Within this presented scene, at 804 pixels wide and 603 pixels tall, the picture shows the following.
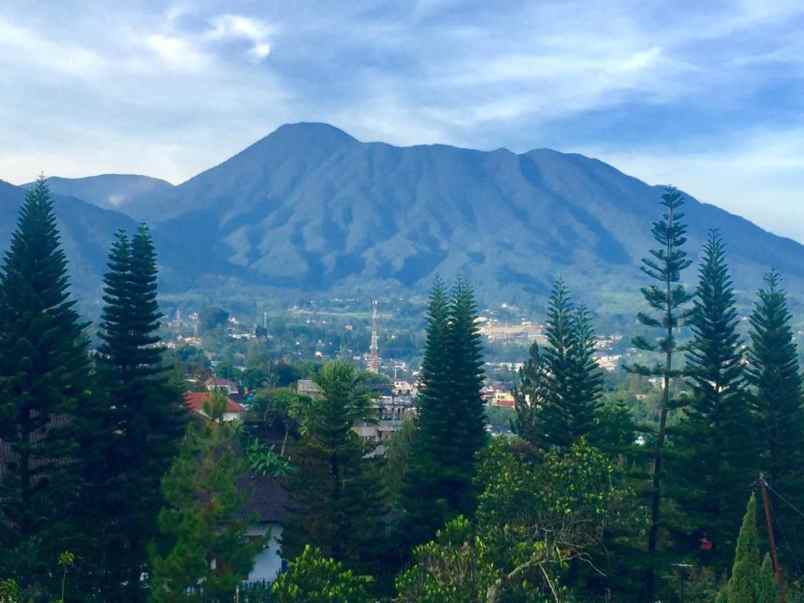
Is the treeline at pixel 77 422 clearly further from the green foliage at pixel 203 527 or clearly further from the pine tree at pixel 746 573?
the pine tree at pixel 746 573

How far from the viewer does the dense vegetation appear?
54.7 feet

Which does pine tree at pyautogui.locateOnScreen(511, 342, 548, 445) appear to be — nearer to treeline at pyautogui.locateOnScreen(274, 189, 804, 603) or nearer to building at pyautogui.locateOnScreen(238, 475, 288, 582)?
treeline at pyautogui.locateOnScreen(274, 189, 804, 603)

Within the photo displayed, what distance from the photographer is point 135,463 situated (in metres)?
21.2

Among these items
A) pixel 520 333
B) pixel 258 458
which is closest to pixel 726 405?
pixel 258 458

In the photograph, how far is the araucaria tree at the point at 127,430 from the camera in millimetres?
20312

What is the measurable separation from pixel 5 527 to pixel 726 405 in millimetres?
17106

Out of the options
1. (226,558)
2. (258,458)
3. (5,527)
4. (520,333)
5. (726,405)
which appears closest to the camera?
(226,558)

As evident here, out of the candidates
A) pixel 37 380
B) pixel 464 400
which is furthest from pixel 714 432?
pixel 37 380

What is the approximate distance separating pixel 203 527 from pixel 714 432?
45.9 feet

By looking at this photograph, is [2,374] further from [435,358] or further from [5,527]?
[435,358]

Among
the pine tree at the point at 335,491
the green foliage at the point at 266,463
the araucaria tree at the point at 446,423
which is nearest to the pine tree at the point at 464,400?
the araucaria tree at the point at 446,423

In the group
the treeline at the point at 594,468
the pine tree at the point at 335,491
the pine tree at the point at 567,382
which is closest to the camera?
the treeline at the point at 594,468

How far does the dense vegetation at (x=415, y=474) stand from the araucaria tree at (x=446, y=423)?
0.06 meters

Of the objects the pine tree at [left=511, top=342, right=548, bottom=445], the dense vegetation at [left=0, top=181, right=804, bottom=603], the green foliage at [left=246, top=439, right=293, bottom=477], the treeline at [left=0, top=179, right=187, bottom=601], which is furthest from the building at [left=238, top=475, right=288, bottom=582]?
the pine tree at [left=511, top=342, right=548, bottom=445]
